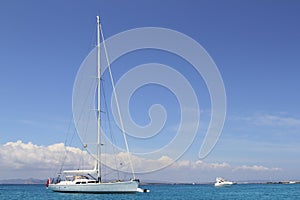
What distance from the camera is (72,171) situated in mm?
81625

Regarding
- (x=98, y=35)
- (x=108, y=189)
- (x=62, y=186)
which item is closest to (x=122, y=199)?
(x=108, y=189)

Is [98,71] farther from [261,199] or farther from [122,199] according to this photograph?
[261,199]

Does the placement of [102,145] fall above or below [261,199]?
above

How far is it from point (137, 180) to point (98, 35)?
33.4 m

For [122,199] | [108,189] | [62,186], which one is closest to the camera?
[122,199]

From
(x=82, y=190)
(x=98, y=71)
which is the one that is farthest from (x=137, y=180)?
(x=98, y=71)

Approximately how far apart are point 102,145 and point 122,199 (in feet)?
45.0

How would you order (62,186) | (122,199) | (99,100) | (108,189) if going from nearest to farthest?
(122,199) → (108,189) → (99,100) → (62,186)

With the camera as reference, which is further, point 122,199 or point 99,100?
point 99,100

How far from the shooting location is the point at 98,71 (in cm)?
8069

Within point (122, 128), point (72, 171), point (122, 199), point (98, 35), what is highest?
point (98, 35)

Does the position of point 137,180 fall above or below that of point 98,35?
below

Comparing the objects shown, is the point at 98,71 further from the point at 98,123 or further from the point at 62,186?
the point at 62,186

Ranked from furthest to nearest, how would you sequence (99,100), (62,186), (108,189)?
1. (62,186)
2. (99,100)
3. (108,189)
